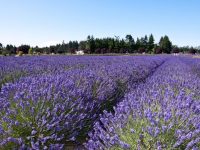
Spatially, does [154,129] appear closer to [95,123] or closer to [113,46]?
[95,123]

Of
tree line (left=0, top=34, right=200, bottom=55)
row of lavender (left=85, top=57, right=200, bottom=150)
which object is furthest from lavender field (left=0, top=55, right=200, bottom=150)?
tree line (left=0, top=34, right=200, bottom=55)


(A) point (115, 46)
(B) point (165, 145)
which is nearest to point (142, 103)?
(B) point (165, 145)

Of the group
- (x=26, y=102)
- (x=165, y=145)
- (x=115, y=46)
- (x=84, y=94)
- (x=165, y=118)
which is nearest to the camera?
(x=165, y=145)

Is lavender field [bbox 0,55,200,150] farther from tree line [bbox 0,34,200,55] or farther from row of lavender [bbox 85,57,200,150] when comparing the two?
tree line [bbox 0,34,200,55]

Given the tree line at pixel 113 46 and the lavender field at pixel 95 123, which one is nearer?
the lavender field at pixel 95 123

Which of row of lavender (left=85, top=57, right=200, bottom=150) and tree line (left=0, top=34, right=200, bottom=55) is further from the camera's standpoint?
tree line (left=0, top=34, right=200, bottom=55)

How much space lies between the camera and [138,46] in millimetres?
73625

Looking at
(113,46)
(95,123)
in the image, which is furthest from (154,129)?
(113,46)

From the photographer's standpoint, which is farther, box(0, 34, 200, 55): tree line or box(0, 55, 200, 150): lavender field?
box(0, 34, 200, 55): tree line

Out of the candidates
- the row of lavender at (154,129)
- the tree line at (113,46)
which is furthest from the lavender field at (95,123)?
the tree line at (113,46)

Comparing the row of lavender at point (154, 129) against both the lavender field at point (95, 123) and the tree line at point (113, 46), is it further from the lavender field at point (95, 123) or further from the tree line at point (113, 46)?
the tree line at point (113, 46)

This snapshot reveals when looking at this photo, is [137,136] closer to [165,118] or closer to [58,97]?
[165,118]

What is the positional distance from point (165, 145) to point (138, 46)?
72.0 m

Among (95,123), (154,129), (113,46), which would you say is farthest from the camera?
(113,46)
